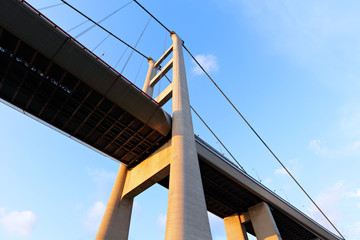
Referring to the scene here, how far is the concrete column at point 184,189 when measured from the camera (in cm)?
1248

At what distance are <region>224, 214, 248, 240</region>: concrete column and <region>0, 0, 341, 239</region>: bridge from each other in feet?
12.2

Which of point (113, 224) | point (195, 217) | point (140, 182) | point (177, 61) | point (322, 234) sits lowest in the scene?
point (195, 217)

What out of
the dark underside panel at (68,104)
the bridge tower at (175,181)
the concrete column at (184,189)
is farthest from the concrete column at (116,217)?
the concrete column at (184,189)

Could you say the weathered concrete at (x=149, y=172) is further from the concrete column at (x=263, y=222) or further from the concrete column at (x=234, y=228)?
the concrete column at (x=234, y=228)

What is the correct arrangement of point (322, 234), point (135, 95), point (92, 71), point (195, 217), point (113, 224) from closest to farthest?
point (195, 217), point (92, 71), point (135, 95), point (113, 224), point (322, 234)

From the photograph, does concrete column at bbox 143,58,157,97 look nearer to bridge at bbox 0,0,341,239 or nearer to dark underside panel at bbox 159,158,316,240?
bridge at bbox 0,0,341,239

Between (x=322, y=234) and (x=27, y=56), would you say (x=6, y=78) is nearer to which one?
(x=27, y=56)

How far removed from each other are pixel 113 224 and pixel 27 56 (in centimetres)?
1496

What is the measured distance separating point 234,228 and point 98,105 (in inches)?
1045

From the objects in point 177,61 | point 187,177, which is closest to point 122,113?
point 187,177

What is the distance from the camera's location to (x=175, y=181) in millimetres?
14352

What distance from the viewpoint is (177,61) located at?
80.8 ft

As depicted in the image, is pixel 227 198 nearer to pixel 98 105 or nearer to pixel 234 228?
pixel 234 228

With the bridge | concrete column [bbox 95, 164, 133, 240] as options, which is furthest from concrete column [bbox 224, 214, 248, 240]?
concrete column [bbox 95, 164, 133, 240]
